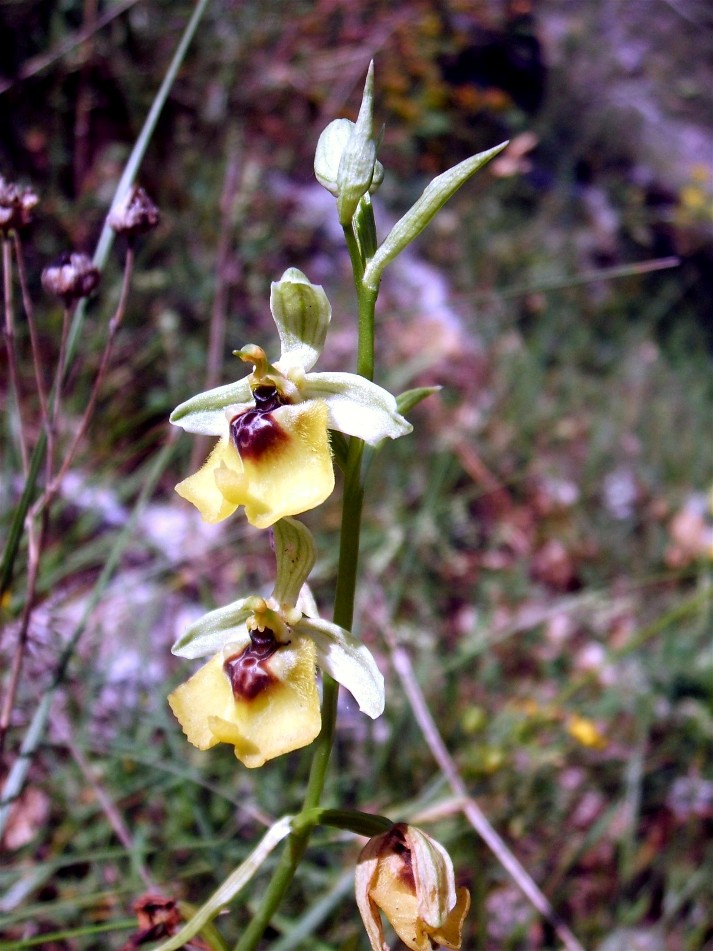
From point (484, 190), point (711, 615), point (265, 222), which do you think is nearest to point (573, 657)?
point (711, 615)

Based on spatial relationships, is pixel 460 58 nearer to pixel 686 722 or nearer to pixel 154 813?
pixel 686 722

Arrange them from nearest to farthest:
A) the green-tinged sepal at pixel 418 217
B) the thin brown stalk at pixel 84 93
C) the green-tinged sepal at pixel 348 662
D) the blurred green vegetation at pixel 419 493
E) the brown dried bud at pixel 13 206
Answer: the green-tinged sepal at pixel 418 217 → the green-tinged sepal at pixel 348 662 → the brown dried bud at pixel 13 206 → the blurred green vegetation at pixel 419 493 → the thin brown stalk at pixel 84 93

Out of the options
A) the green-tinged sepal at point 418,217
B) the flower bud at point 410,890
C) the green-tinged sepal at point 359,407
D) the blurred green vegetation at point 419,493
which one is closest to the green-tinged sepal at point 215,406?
the green-tinged sepal at point 359,407

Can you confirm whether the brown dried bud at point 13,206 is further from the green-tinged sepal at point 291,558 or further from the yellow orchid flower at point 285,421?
the green-tinged sepal at point 291,558

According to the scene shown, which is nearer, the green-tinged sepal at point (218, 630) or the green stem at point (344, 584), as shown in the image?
the green stem at point (344, 584)

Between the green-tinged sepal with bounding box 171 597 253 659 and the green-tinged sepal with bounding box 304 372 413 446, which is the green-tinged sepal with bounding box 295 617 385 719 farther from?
the green-tinged sepal with bounding box 304 372 413 446

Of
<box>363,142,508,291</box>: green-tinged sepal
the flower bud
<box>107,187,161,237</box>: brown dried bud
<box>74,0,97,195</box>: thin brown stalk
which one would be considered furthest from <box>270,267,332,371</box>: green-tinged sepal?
<box>74,0,97,195</box>: thin brown stalk
